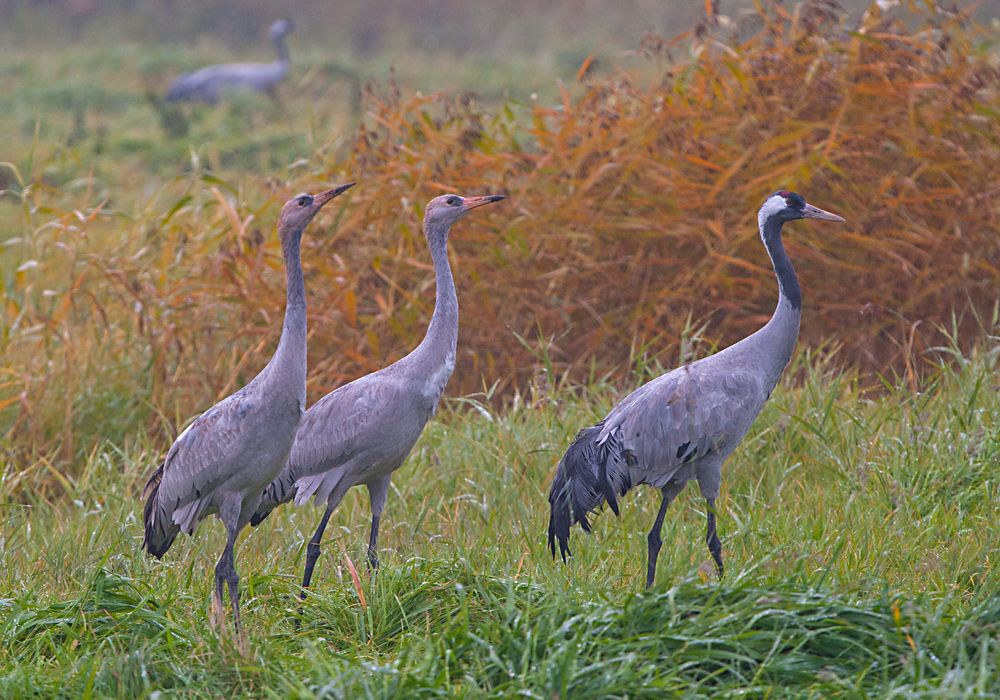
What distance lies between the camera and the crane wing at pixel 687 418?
4559 millimetres

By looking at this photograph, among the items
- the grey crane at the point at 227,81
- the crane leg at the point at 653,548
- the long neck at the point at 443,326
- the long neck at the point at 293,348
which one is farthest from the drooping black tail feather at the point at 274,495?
the grey crane at the point at 227,81

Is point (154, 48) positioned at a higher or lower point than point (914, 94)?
lower

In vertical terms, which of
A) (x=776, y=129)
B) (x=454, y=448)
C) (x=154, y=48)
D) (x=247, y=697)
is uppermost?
(x=776, y=129)

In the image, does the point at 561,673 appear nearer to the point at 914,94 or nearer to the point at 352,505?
the point at 352,505

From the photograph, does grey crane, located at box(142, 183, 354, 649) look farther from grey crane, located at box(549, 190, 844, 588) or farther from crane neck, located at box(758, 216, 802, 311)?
crane neck, located at box(758, 216, 802, 311)

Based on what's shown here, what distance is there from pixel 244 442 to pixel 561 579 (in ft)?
3.60

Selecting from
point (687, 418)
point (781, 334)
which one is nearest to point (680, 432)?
point (687, 418)

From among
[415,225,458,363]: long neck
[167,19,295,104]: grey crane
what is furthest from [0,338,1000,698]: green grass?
[167,19,295,104]: grey crane

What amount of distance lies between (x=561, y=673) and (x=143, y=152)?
11.8 m

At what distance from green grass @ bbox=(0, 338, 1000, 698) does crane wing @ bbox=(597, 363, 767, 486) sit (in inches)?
11.1

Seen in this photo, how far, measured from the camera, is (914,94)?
678 centimetres

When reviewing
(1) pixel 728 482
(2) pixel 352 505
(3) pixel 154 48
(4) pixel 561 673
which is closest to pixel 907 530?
(1) pixel 728 482

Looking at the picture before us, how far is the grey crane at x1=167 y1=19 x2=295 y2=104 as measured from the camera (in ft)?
53.2

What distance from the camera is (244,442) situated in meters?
4.36
